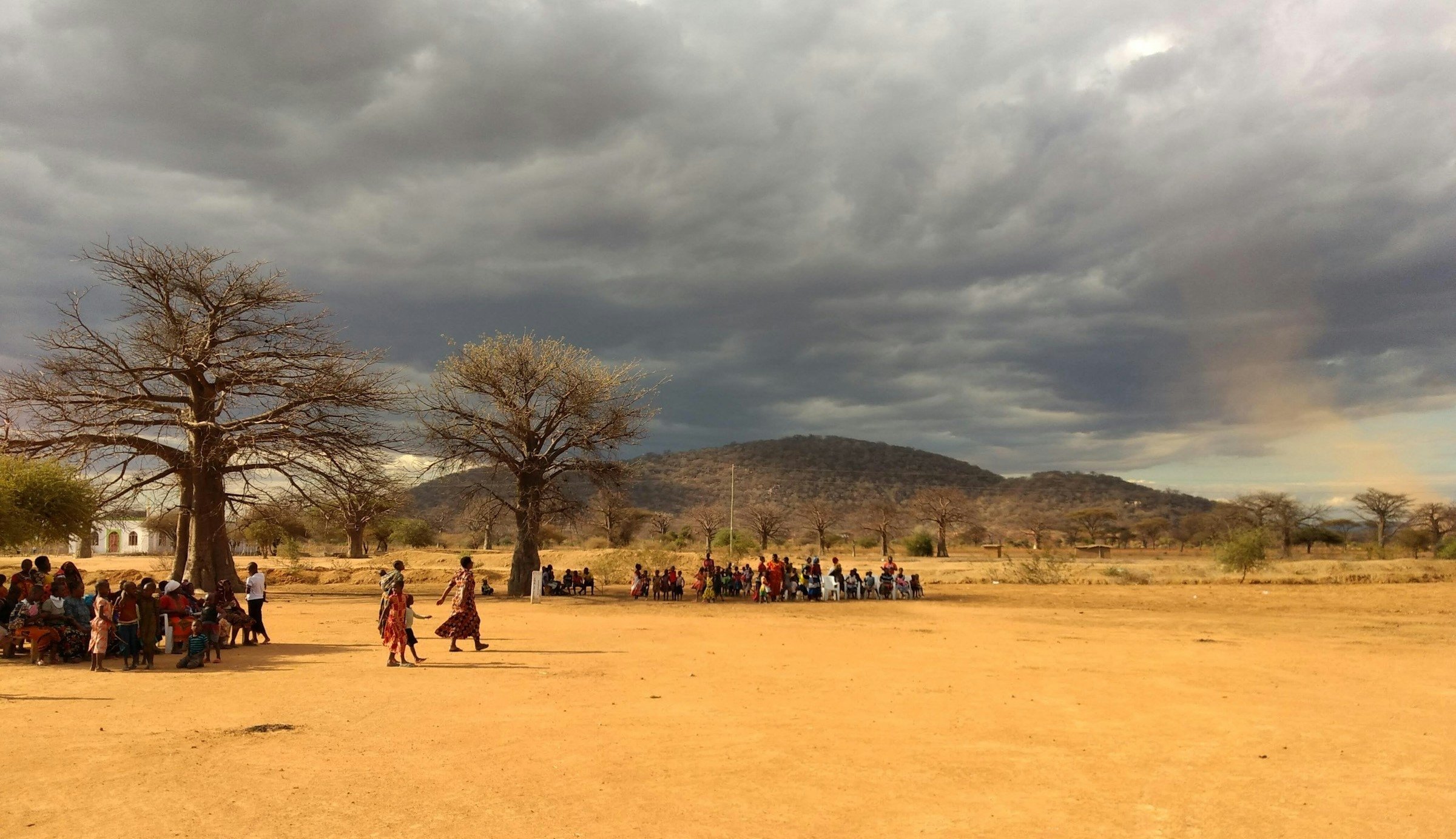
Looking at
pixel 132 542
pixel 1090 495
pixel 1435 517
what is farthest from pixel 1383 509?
pixel 132 542

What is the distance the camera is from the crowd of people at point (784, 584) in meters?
31.5

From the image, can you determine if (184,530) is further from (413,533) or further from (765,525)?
(765,525)

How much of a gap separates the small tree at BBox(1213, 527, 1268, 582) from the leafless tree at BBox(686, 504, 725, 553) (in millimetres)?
33139

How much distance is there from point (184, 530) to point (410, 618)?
20.5m

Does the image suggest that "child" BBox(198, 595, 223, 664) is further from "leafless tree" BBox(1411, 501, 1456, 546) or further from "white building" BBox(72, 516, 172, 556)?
"leafless tree" BBox(1411, 501, 1456, 546)

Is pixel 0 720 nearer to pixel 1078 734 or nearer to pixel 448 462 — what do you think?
pixel 1078 734

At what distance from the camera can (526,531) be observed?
3291 centimetres

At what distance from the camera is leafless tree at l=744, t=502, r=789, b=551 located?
72062mm

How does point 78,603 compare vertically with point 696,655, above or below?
above

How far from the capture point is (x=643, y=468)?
5221 inches

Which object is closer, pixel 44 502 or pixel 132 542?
pixel 44 502

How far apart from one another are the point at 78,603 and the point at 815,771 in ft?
44.3

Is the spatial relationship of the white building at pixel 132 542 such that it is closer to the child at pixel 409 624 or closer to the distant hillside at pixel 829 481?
the distant hillside at pixel 829 481

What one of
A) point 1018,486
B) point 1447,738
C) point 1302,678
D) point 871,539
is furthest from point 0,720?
point 1018,486
